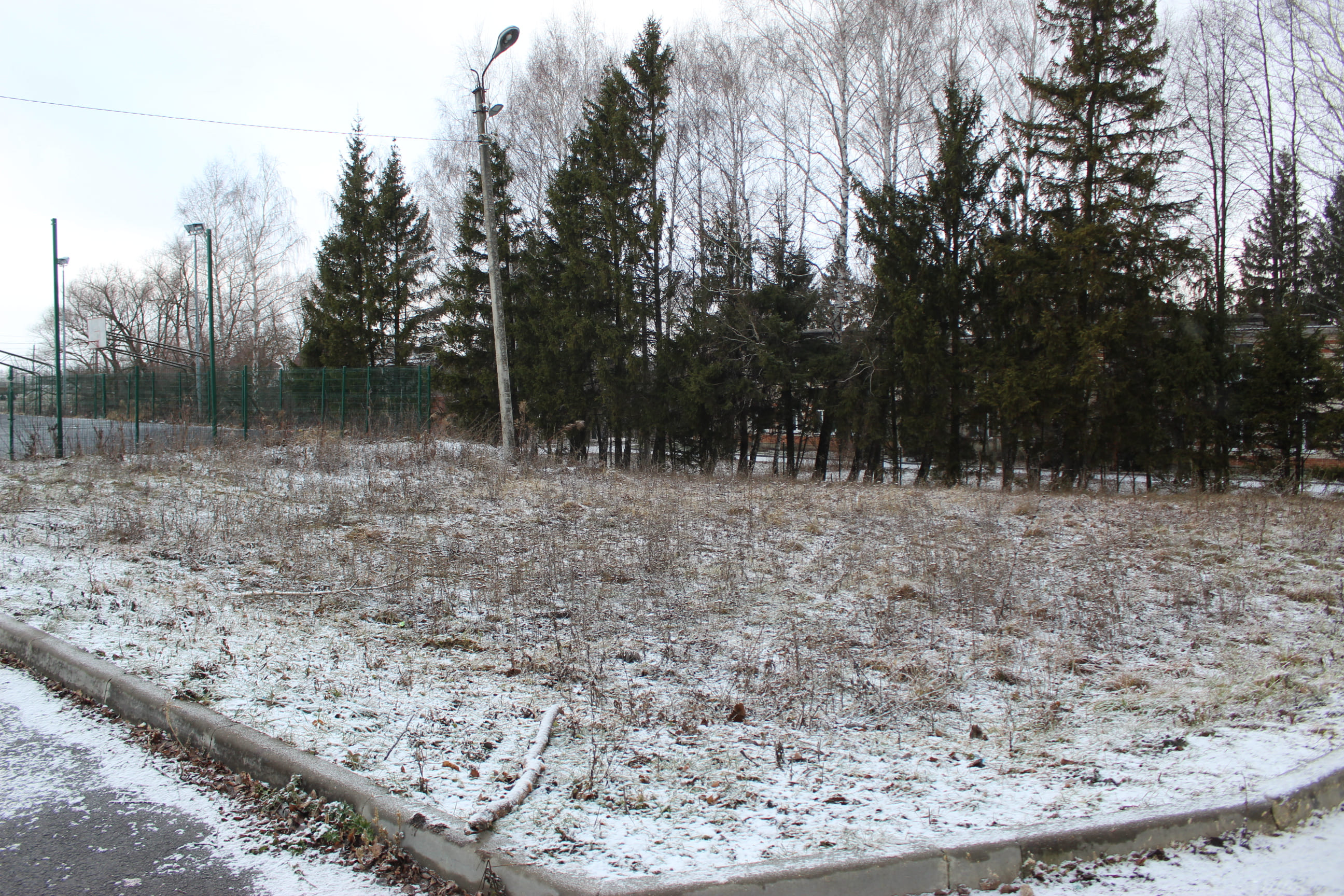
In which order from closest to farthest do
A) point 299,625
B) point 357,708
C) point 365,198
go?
point 357,708, point 299,625, point 365,198

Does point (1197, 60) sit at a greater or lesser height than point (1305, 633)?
greater

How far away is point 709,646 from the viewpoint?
5.27 meters

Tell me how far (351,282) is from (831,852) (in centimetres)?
3075

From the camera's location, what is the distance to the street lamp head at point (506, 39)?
13242mm

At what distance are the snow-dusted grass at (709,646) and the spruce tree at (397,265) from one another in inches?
767

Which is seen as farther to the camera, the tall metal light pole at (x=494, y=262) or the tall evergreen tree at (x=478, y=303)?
the tall evergreen tree at (x=478, y=303)

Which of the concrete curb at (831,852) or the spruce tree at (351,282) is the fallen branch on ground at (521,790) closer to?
the concrete curb at (831,852)

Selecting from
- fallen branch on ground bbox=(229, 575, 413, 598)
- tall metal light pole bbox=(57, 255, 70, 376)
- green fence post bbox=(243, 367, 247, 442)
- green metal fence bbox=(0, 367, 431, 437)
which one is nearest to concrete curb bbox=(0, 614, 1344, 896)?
fallen branch on ground bbox=(229, 575, 413, 598)

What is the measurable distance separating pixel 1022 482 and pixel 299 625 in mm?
17926

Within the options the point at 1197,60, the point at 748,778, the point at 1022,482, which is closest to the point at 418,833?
the point at 748,778

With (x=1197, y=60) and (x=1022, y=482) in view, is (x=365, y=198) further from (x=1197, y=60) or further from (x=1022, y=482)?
(x=1197, y=60)

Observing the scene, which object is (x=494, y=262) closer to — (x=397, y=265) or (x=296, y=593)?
(x=296, y=593)

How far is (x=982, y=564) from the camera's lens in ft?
25.6

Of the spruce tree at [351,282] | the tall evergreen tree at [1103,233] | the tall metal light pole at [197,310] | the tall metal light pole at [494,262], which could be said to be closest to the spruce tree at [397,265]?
the spruce tree at [351,282]
